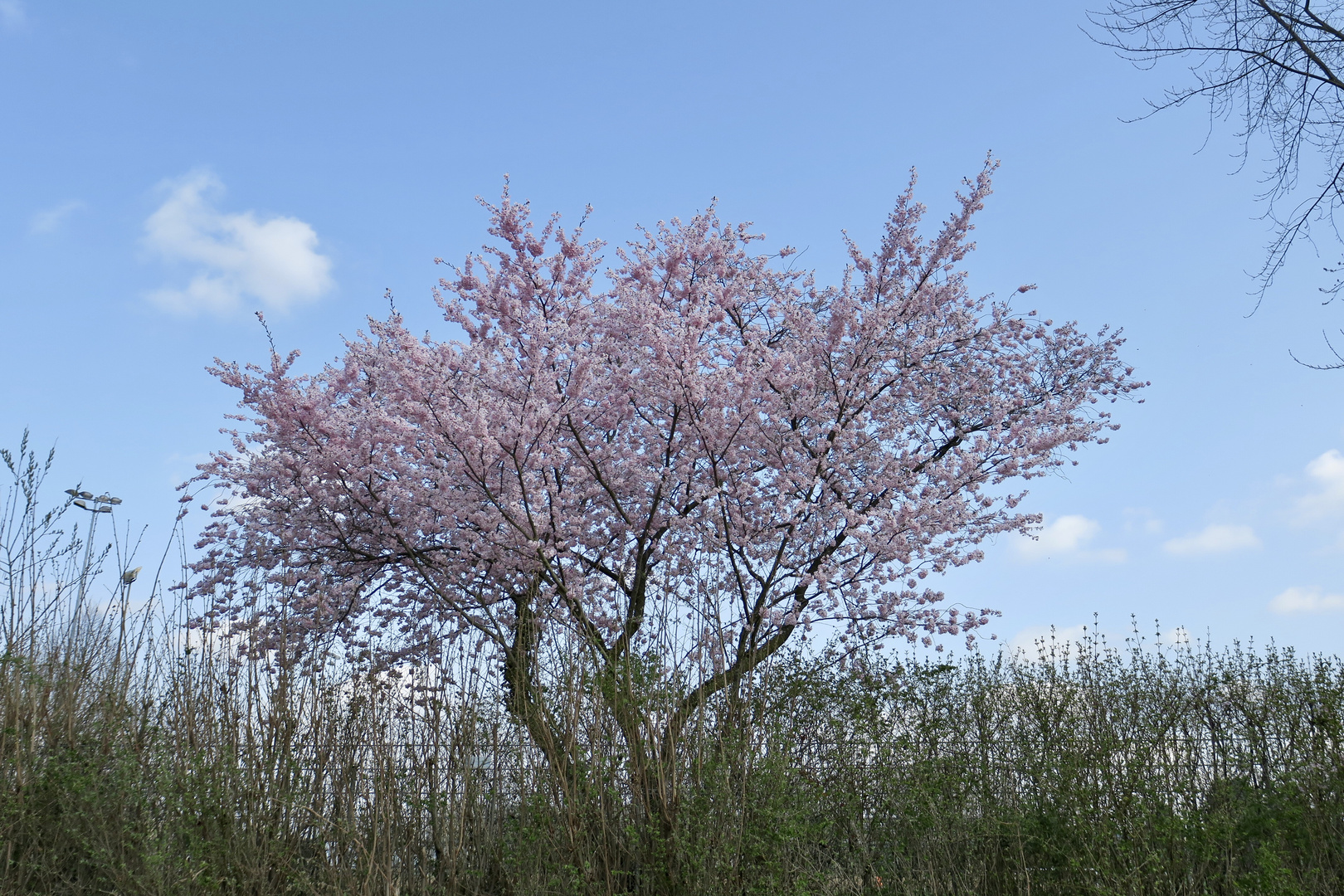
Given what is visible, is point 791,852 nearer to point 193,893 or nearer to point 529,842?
point 529,842

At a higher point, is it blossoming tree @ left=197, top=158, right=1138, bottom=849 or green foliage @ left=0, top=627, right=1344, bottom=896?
blossoming tree @ left=197, top=158, right=1138, bottom=849

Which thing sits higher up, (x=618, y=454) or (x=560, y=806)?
(x=618, y=454)

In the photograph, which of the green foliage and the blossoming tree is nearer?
the green foliage

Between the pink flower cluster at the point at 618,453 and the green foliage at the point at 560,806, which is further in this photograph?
the pink flower cluster at the point at 618,453

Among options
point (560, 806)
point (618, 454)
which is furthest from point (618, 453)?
point (560, 806)

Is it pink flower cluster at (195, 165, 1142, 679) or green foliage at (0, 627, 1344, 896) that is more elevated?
pink flower cluster at (195, 165, 1142, 679)

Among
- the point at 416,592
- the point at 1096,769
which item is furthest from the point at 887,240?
the point at 416,592

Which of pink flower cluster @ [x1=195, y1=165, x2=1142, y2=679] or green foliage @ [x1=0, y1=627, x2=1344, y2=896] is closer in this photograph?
green foliage @ [x1=0, y1=627, x2=1344, y2=896]

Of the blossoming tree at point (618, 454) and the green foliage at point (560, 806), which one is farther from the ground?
the blossoming tree at point (618, 454)

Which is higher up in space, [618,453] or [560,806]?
[618,453]

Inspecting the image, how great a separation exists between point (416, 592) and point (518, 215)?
3157 millimetres

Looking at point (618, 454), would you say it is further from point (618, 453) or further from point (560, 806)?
point (560, 806)

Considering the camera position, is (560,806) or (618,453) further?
(618,453)

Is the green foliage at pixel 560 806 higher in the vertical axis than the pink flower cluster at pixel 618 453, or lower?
lower
